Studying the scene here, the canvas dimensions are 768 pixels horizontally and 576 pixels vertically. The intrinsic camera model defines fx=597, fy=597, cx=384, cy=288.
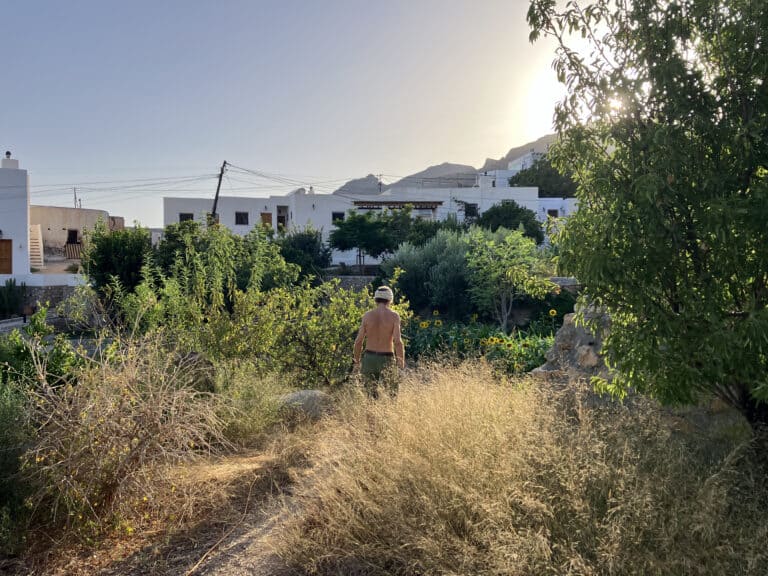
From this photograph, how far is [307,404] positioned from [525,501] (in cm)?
394

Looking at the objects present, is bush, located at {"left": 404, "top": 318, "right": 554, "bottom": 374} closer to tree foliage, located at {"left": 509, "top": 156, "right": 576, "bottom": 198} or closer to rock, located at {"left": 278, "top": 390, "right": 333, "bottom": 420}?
rock, located at {"left": 278, "top": 390, "right": 333, "bottom": 420}

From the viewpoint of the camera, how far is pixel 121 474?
377cm

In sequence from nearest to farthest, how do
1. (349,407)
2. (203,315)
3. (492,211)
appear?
(349,407) → (203,315) → (492,211)

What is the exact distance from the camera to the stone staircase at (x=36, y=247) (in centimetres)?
2927

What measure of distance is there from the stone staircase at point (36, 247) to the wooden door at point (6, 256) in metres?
3.69

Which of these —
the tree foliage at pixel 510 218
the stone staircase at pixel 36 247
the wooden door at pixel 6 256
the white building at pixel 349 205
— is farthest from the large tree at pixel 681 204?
the white building at pixel 349 205

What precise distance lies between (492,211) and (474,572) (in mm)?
33745

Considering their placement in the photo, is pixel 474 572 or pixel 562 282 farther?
pixel 562 282

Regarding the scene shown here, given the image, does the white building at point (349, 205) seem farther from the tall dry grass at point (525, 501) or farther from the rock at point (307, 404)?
the tall dry grass at point (525, 501)

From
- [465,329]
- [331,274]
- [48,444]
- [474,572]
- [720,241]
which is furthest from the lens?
[331,274]

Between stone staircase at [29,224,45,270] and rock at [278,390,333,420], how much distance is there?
90.4ft

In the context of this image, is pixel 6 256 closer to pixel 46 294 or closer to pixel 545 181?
pixel 46 294

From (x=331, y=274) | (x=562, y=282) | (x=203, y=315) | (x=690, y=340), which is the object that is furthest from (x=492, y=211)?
(x=690, y=340)

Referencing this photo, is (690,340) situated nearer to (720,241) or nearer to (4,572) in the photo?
(720,241)
